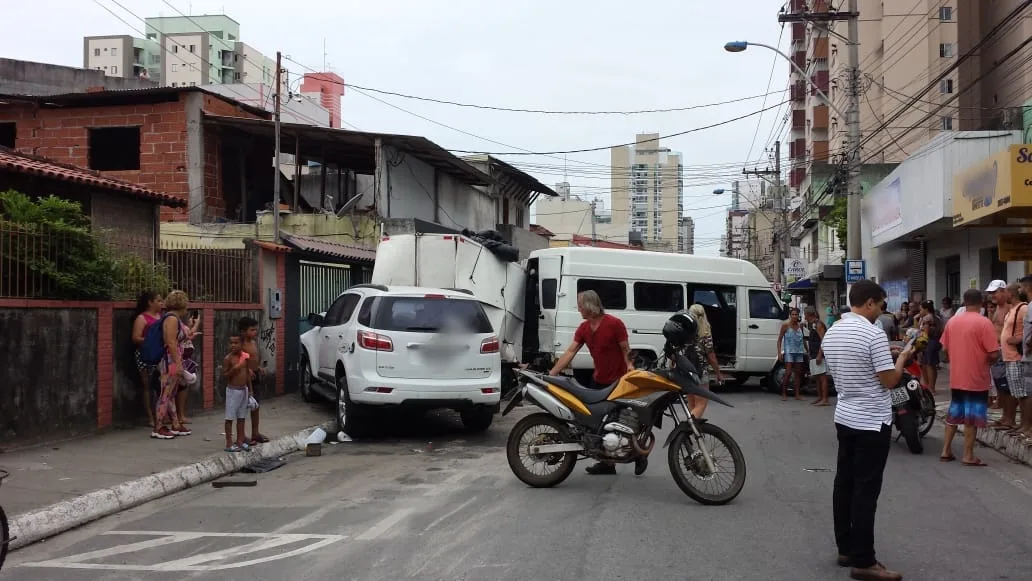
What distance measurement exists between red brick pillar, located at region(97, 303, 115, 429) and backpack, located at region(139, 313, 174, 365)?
0.36 meters

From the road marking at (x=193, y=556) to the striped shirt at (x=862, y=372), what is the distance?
3552 millimetres

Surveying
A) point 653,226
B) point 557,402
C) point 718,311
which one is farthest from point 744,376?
point 653,226

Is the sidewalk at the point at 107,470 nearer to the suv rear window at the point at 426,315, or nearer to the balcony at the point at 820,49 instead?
the suv rear window at the point at 426,315

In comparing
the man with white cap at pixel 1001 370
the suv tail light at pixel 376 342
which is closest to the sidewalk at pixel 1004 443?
the man with white cap at pixel 1001 370

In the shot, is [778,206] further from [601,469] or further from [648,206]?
[648,206]

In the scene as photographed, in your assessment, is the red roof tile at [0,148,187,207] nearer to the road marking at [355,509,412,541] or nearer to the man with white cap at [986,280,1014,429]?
the road marking at [355,509,412,541]

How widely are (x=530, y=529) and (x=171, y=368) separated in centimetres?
586

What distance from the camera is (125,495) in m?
7.53

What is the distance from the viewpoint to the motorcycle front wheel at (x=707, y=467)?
7113 mm

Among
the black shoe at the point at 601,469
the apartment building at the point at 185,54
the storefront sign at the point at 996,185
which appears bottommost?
the black shoe at the point at 601,469

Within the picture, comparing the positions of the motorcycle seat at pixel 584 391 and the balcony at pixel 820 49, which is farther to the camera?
the balcony at pixel 820 49

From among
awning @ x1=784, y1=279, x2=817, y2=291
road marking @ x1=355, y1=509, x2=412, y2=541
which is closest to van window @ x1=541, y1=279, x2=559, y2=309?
road marking @ x1=355, y1=509, x2=412, y2=541

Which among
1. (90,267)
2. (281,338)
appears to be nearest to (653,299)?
(281,338)

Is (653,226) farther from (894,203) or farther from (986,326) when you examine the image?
(986,326)
